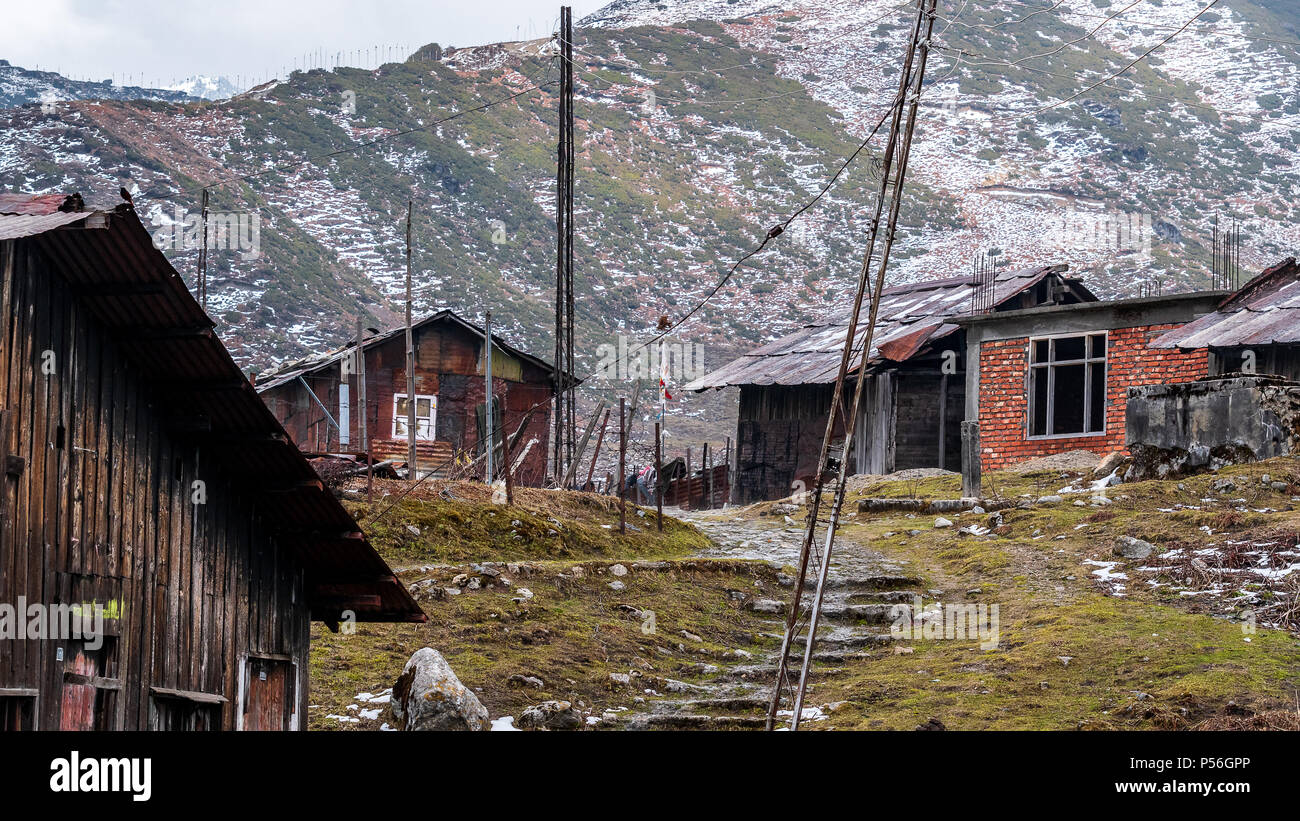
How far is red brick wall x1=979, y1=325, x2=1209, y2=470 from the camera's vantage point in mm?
26219

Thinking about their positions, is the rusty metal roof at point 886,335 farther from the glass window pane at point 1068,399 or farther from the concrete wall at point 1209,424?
the concrete wall at point 1209,424

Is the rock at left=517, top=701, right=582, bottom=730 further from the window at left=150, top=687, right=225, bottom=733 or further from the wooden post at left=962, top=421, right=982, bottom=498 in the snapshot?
the wooden post at left=962, top=421, right=982, bottom=498

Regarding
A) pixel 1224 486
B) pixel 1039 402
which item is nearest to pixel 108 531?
pixel 1224 486

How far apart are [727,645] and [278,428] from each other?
8105mm

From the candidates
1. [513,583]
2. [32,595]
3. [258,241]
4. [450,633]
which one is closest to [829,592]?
[513,583]

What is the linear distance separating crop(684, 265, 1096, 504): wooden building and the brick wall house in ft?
4.59

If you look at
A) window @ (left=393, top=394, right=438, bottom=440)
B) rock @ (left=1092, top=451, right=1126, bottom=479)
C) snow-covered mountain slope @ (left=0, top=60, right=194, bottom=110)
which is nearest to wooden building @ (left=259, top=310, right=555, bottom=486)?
window @ (left=393, top=394, right=438, bottom=440)

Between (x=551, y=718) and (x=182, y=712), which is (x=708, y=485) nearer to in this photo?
(x=551, y=718)

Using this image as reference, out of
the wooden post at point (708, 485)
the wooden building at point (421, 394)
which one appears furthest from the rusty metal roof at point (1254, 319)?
the wooden building at point (421, 394)

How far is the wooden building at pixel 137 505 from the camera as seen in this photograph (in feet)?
25.3

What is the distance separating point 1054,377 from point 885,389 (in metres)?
4.09
